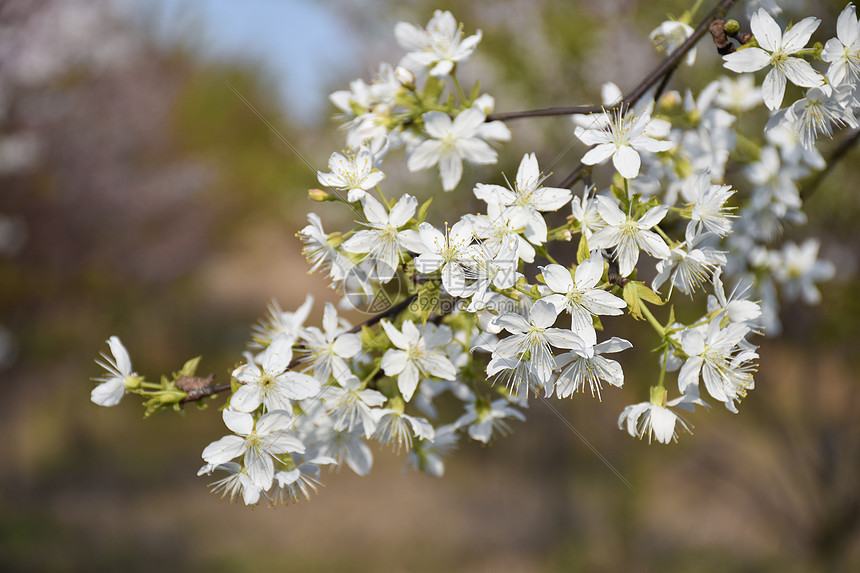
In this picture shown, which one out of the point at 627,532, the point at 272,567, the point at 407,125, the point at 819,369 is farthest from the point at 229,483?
the point at 272,567

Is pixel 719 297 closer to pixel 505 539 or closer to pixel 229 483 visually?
pixel 229 483

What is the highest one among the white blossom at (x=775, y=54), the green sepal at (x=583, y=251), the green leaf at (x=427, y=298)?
the white blossom at (x=775, y=54)

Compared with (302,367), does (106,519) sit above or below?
below

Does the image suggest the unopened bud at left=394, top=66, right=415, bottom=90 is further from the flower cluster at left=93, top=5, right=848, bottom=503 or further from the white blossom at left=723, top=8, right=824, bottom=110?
the white blossom at left=723, top=8, right=824, bottom=110

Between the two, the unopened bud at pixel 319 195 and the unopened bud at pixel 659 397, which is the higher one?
the unopened bud at pixel 319 195

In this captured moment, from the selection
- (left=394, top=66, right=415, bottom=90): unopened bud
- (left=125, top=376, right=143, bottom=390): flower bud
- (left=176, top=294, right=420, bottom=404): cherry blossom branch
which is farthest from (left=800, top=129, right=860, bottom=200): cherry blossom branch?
(left=125, top=376, right=143, bottom=390): flower bud

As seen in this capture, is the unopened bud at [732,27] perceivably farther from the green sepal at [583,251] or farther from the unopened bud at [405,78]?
the unopened bud at [405,78]

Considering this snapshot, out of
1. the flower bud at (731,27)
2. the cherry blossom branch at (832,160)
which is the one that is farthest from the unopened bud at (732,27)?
the cherry blossom branch at (832,160)
